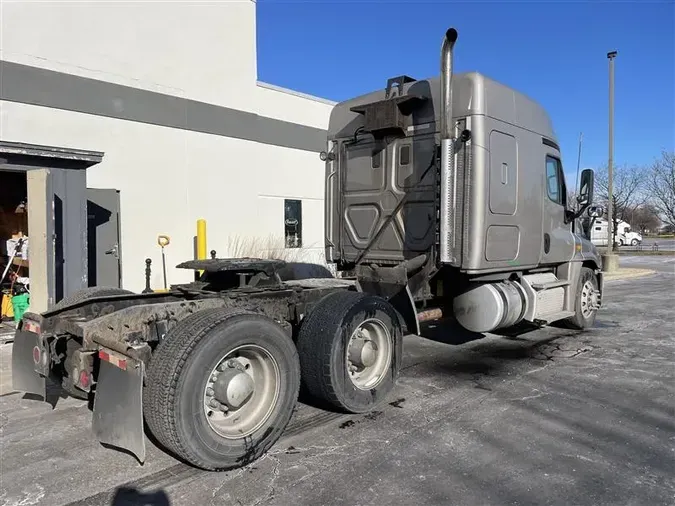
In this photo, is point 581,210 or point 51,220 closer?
point 51,220

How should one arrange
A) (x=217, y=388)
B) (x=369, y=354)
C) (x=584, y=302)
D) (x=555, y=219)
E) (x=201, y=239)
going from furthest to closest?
(x=201, y=239)
(x=584, y=302)
(x=555, y=219)
(x=369, y=354)
(x=217, y=388)

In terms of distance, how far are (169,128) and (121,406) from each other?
8.64 m

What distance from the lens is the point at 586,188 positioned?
25.0ft

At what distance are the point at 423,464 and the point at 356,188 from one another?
3.98 meters

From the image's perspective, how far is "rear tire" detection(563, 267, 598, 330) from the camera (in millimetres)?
8117

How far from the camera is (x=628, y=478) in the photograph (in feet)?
11.5

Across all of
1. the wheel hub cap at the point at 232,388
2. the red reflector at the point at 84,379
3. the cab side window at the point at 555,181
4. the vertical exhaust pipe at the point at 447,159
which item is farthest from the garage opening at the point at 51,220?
the cab side window at the point at 555,181

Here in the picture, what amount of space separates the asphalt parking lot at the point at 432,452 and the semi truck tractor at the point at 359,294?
0.26 meters

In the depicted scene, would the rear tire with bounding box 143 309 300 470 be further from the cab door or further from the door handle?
the door handle

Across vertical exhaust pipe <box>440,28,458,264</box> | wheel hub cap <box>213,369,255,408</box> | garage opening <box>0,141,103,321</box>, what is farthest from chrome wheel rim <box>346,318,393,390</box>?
garage opening <box>0,141,103,321</box>

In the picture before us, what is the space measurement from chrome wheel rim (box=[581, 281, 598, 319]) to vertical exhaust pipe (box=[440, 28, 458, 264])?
3.66 metres

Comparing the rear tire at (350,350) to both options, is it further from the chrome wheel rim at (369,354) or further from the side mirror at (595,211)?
the side mirror at (595,211)

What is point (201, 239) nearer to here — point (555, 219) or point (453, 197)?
point (453, 197)

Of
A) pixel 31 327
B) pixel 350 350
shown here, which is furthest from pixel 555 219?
pixel 31 327
